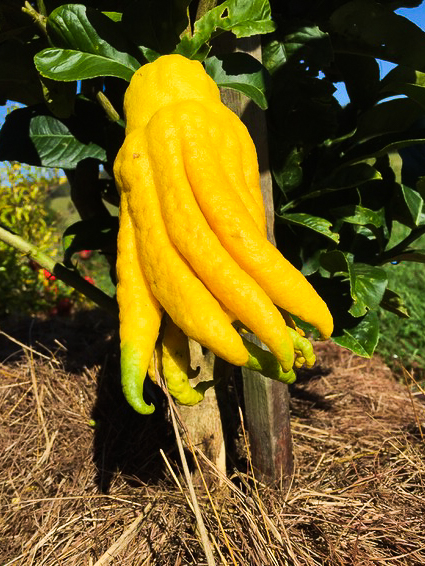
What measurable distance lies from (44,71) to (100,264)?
7.17 meters

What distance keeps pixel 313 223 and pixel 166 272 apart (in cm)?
70

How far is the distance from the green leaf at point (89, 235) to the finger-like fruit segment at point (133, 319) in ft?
2.08

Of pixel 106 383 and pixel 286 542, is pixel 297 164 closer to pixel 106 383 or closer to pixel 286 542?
pixel 286 542

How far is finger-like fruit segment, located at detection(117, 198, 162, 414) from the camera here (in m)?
0.82

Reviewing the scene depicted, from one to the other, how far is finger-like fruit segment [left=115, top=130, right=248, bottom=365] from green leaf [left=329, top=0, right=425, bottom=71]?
2.58 feet

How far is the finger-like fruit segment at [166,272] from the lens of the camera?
2.51 feet

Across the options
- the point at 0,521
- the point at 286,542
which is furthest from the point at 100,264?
the point at 286,542

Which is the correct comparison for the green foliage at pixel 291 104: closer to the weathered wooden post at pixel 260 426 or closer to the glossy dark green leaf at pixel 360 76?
the glossy dark green leaf at pixel 360 76

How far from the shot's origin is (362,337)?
4.98 ft

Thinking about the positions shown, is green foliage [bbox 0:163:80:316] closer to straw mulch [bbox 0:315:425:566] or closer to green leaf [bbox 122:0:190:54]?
straw mulch [bbox 0:315:425:566]

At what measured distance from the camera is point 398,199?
5.30 feet

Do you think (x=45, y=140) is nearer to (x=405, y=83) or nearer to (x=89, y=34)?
(x=89, y=34)

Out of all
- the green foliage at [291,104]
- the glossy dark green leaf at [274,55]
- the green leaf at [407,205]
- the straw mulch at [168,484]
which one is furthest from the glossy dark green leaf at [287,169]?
the straw mulch at [168,484]

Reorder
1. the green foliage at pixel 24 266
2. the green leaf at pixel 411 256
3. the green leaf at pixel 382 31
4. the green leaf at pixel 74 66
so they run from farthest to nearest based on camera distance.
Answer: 1. the green foliage at pixel 24 266
2. the green leaf at pixel 411 256
3. the green leaf at pixel 382 31
4. the green leaf at pixel 74 66
